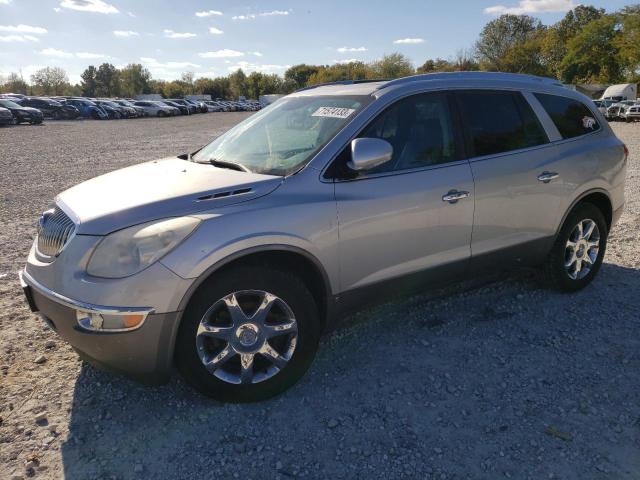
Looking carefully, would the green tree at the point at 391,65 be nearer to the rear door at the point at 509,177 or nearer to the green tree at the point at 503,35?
the green tree at the point at 503,35

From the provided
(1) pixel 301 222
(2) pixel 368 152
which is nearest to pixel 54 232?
(1) pixel 301 222

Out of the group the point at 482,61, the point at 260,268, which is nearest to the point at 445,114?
the point at 260,268

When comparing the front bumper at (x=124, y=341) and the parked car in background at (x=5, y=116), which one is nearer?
the front bumper at (x=124, y=341)

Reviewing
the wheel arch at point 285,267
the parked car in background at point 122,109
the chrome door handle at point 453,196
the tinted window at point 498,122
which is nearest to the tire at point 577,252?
the tinted window at point 498,122

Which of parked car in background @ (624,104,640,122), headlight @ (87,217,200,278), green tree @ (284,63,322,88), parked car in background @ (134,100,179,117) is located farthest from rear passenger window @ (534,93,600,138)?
green tree @ (284,63,322,88)

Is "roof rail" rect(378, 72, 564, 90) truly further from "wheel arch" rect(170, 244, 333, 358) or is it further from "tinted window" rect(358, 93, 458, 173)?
"wheel arch" rect(170, 244, 333, 358)

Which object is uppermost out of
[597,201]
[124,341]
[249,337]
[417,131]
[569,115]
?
[569,115]

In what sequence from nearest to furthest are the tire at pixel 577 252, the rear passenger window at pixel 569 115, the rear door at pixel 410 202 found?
the rear door at pixel 410 202
the rear passenger window at pixel 569 115
the tire at pixel 577 252

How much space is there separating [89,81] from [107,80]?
3722 mm

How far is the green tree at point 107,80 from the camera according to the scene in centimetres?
10780

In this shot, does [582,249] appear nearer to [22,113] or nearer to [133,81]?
[22,113]

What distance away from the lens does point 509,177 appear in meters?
3.84

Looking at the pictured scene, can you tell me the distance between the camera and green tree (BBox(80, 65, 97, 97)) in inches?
4257

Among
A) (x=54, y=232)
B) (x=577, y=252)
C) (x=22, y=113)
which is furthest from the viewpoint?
(x=22, y=113)
